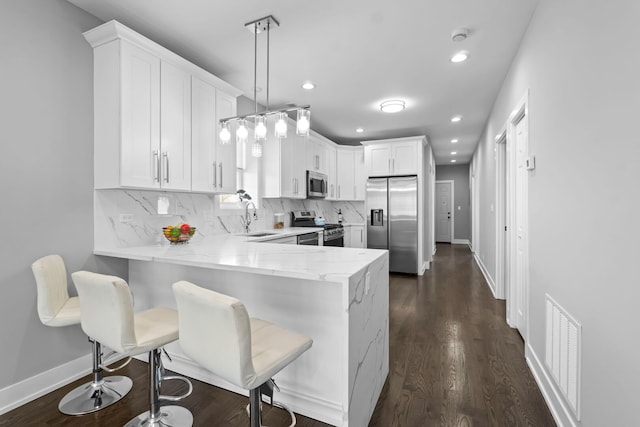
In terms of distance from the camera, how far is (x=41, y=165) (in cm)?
207

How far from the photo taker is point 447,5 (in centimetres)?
226

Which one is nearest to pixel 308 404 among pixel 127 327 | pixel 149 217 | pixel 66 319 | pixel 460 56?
pixel 127 327

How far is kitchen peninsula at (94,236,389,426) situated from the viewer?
1.55m

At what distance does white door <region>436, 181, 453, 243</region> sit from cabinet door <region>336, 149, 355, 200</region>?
551 centimetres

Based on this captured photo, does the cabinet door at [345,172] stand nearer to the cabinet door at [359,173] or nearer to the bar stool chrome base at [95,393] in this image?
the cabinet door at [359,173]

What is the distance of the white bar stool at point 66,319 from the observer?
1898 millimetres

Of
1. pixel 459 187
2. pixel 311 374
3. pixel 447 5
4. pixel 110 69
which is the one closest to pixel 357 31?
pixel 447 5

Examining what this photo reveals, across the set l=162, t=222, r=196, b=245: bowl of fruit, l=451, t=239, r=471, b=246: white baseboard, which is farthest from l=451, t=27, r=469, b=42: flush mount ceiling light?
l=451, t=239, r=471, b=246: white baseboard

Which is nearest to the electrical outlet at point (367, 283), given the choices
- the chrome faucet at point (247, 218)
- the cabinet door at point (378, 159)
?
the chrome faucet at point (247, 218)

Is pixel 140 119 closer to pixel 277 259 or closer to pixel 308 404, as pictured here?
pixel 277 259

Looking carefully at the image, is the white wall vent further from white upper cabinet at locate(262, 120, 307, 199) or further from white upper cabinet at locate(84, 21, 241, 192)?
white upper cabinet at locate(262, 120, 307, 199)

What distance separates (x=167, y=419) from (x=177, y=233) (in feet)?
4.52

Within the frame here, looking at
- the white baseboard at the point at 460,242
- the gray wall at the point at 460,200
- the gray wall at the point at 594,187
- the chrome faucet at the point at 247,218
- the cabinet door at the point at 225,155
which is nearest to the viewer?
the gray wall at the point at 594,187

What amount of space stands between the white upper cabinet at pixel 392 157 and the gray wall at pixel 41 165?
15.2ft
